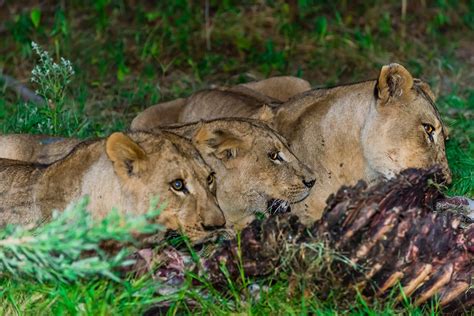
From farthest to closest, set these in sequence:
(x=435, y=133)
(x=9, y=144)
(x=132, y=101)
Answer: (x=132, y=101)
(x=9, y=144)
(x=435, y=133)

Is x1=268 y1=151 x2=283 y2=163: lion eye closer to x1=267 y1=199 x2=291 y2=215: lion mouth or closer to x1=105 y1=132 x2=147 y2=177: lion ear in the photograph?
x1=267 y1=199 x2=291 y2=215: lion mouth

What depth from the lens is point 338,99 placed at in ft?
19.3

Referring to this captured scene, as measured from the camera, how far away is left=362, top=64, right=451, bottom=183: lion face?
5.59 metres

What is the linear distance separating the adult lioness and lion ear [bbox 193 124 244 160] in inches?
15.7

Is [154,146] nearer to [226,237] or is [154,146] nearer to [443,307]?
[226,237]

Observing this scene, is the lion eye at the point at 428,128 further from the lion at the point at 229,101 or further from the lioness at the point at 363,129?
the lion at the point at 229,101

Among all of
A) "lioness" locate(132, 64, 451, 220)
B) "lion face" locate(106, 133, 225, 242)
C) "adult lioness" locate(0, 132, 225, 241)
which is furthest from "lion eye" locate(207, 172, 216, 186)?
"lioness" locate(132, 64, 451, 220)

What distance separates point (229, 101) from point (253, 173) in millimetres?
1171

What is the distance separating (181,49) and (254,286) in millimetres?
5149

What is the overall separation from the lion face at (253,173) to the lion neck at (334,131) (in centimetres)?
17

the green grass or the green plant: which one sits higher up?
the green plant

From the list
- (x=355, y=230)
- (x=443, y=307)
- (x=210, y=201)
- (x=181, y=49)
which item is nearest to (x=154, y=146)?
(x=210, y=201)

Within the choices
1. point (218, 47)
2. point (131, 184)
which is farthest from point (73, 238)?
point (218, 47)

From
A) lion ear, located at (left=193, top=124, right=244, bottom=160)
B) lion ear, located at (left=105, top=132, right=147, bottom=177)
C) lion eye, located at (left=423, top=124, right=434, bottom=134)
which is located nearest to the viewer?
lion ear, located at (left=105, top=132, right=147, bottom=177)
